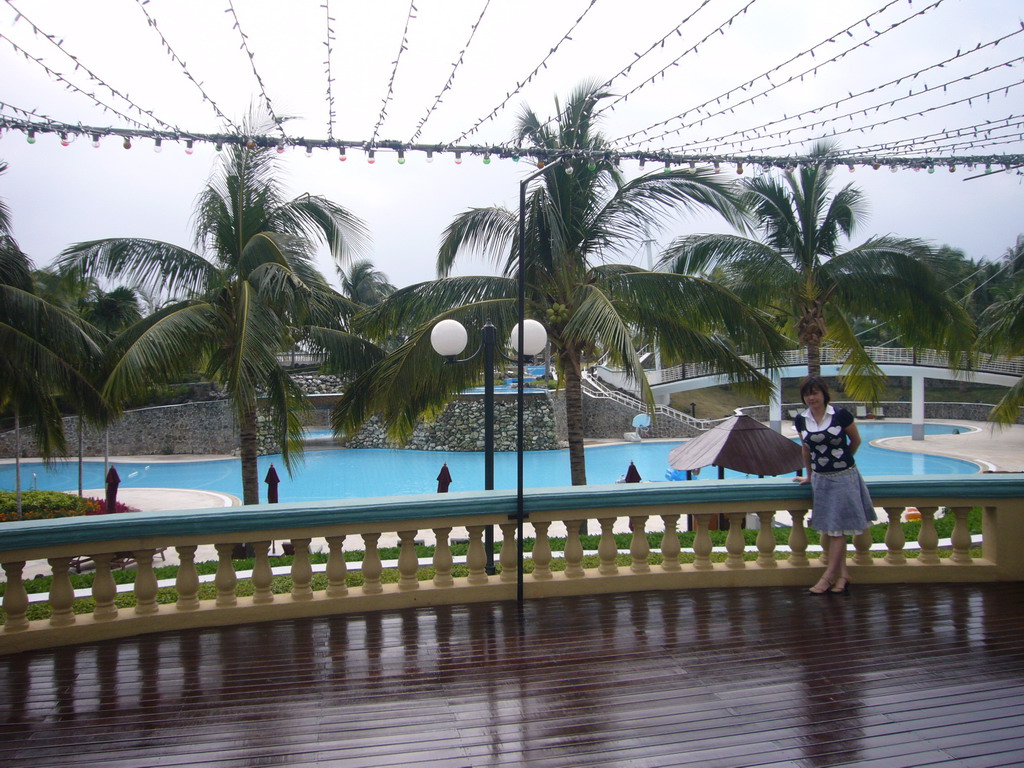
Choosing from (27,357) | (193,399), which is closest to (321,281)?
(27,357)

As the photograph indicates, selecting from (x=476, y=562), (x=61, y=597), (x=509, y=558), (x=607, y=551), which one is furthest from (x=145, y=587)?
(x=607, y=551)

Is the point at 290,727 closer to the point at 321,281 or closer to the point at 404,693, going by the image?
the point at 404,693

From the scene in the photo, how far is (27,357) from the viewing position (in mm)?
11414

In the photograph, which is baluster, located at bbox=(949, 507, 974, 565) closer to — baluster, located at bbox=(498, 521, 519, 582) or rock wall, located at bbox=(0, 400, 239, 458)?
baluster, located at bbox=(498, 521, 519, 582)

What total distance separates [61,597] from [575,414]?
8.93 m

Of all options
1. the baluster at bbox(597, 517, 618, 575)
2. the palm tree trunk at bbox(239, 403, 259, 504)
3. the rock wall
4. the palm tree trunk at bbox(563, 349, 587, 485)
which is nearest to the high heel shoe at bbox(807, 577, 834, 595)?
the baluster at bbox(597, 517, 618, 575)

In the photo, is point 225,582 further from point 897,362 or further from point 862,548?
point 897,362

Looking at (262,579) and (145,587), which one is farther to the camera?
(262,579)

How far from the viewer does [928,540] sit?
485 centimetres

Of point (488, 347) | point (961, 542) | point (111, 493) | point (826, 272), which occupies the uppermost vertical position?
point (826, 272)

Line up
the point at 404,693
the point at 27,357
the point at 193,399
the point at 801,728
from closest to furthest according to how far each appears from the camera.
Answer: the point at 801,728, the point at 404,693, the point at 27,357, the point at 193,399

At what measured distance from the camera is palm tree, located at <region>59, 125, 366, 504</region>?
416 inches

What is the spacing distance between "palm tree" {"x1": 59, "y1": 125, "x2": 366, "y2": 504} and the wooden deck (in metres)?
6.66

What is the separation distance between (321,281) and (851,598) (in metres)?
10.1
